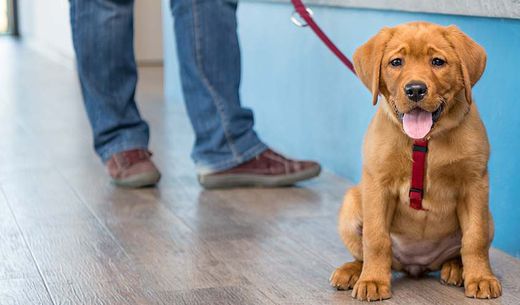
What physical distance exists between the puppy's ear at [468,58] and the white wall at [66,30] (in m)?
5.00

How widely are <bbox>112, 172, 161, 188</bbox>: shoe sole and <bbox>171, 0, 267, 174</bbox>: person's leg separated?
0.15m

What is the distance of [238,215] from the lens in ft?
8.77

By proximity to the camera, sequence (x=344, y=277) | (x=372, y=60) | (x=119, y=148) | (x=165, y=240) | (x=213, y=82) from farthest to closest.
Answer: (x=119, y=148)
(x=213, y=82)
(x=165, y=240)
(x=344, y=277)
(x=372, y=60)

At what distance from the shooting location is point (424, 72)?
182cm

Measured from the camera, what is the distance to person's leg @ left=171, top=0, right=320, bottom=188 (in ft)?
9.49

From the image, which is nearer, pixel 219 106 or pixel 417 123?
pixel 417 123

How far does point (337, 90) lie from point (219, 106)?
16.8 inches

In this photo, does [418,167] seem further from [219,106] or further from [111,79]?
[111,79]

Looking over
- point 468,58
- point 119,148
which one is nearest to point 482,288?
point 468,58

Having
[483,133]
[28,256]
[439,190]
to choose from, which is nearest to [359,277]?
[439,190]

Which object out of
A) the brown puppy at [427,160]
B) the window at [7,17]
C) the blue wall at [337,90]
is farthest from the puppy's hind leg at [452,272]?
the window at [7,17]

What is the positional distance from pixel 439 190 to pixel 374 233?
158mm

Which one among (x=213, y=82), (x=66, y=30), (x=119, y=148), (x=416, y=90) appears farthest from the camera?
(x=66, y=30)

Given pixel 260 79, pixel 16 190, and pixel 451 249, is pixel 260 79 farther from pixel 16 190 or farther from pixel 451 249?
pixel 451 249
